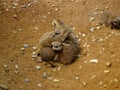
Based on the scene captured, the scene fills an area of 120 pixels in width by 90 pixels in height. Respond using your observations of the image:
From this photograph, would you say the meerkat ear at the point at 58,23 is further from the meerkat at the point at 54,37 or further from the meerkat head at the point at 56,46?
the meerkat head at the point at 56,46

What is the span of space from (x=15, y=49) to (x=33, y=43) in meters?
0.20

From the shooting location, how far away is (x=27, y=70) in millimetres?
3100

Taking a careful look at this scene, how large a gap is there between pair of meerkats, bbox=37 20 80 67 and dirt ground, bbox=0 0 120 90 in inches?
2.3

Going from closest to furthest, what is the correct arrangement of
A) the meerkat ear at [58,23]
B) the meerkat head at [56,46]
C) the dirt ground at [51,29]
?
1. the dirt ground at [51,29]
2. the meerkat head at [56,46]
3. the meerkat ear at [58,23]

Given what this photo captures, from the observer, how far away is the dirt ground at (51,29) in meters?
2.92

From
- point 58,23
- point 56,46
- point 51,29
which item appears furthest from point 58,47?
point 51,29

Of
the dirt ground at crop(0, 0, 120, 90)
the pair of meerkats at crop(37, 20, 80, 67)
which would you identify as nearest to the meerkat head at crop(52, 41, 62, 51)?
the pair of meerkats at crop(37, 20, 80, 67)

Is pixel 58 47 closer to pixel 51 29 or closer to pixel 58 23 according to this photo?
pixel 58 23

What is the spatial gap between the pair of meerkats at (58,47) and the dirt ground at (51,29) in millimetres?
59

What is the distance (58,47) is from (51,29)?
45 centimetres

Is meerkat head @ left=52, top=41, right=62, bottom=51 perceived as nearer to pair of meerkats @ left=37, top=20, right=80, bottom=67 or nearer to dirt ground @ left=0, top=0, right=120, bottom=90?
pair of meerkats @ left=37, top=20, right=80, bottom=67

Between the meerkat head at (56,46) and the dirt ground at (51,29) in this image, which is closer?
the dirt ground at (51,29)

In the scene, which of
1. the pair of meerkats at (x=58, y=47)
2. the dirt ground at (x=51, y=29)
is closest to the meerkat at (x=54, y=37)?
the pair of meerkats at (x=58, y=47)

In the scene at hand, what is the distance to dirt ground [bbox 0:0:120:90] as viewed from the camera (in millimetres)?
2924
